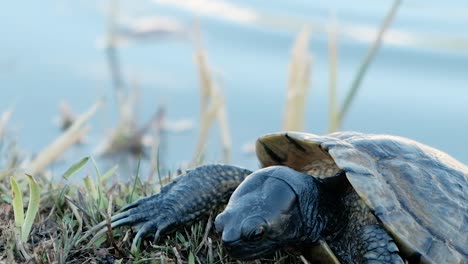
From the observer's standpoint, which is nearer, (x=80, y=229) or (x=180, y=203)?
(x=80, y=229)

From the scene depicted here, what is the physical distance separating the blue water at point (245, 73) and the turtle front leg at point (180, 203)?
7.69 feet

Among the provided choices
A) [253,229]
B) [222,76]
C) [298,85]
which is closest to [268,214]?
[253,229]

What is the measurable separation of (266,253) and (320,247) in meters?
0.21

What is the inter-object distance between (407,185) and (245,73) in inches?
155

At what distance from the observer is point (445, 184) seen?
270 centimetres

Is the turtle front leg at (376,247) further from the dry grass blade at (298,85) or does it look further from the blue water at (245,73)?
the blue water at (245,73)

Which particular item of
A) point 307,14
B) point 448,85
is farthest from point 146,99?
point 448,85

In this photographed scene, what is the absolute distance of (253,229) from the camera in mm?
2383

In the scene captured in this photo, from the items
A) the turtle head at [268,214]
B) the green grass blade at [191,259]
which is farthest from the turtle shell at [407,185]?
the green grass blade at [191,259]

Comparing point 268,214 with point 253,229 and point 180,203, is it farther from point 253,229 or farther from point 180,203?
point 180,203

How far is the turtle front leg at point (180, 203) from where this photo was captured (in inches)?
104

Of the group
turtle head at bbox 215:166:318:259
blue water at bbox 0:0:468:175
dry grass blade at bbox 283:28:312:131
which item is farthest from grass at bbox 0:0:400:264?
blue water at bbox 0:0:468:175

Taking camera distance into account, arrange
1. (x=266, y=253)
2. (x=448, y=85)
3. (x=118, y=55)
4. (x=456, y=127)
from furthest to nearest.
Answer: (x=118, y=55) → (x=448, y=85) → (x=456, y=127) → (x=266, y=253)

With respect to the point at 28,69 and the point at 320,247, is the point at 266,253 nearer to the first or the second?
the point at 320,247
